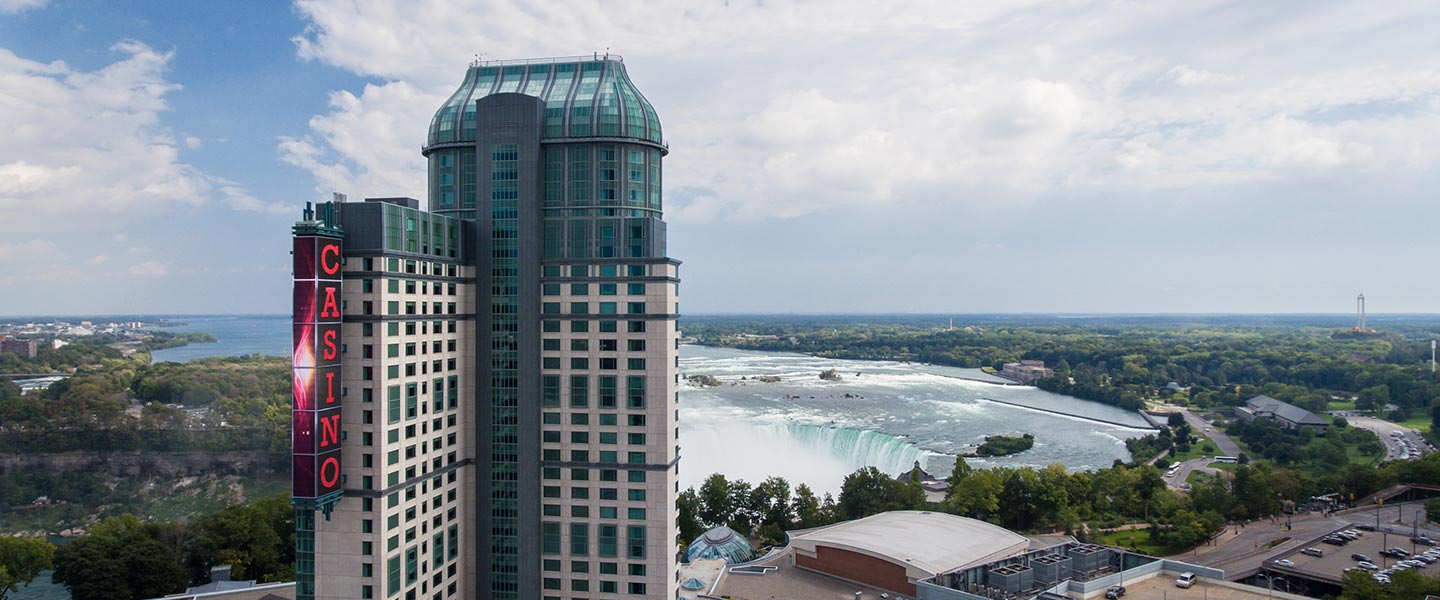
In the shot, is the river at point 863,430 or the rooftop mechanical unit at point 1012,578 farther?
the river at point 863,430

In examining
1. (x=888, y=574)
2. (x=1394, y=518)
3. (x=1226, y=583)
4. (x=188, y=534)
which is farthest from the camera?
(x=1394, y=518)

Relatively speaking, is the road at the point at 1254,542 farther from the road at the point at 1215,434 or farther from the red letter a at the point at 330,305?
the red letter a at the point at 330,305

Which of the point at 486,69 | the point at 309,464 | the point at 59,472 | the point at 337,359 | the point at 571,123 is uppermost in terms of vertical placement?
the point at 486,69

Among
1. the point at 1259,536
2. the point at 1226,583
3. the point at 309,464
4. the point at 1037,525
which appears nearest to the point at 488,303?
the point at 309,464

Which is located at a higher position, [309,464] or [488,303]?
[488,303]

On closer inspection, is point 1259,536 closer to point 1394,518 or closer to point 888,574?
point 1394,518

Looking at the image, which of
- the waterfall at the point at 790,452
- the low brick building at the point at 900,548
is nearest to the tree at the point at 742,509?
the low brick building at the point at 900,548

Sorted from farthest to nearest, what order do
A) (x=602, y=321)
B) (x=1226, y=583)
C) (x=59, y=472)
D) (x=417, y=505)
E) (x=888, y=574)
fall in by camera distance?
(x=59, y=472) → (x=888, y=574) → (x=1226, y=583) → (x=602, y=321) → (x=417, y=505)

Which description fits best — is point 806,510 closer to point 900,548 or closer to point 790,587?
point 790,587
